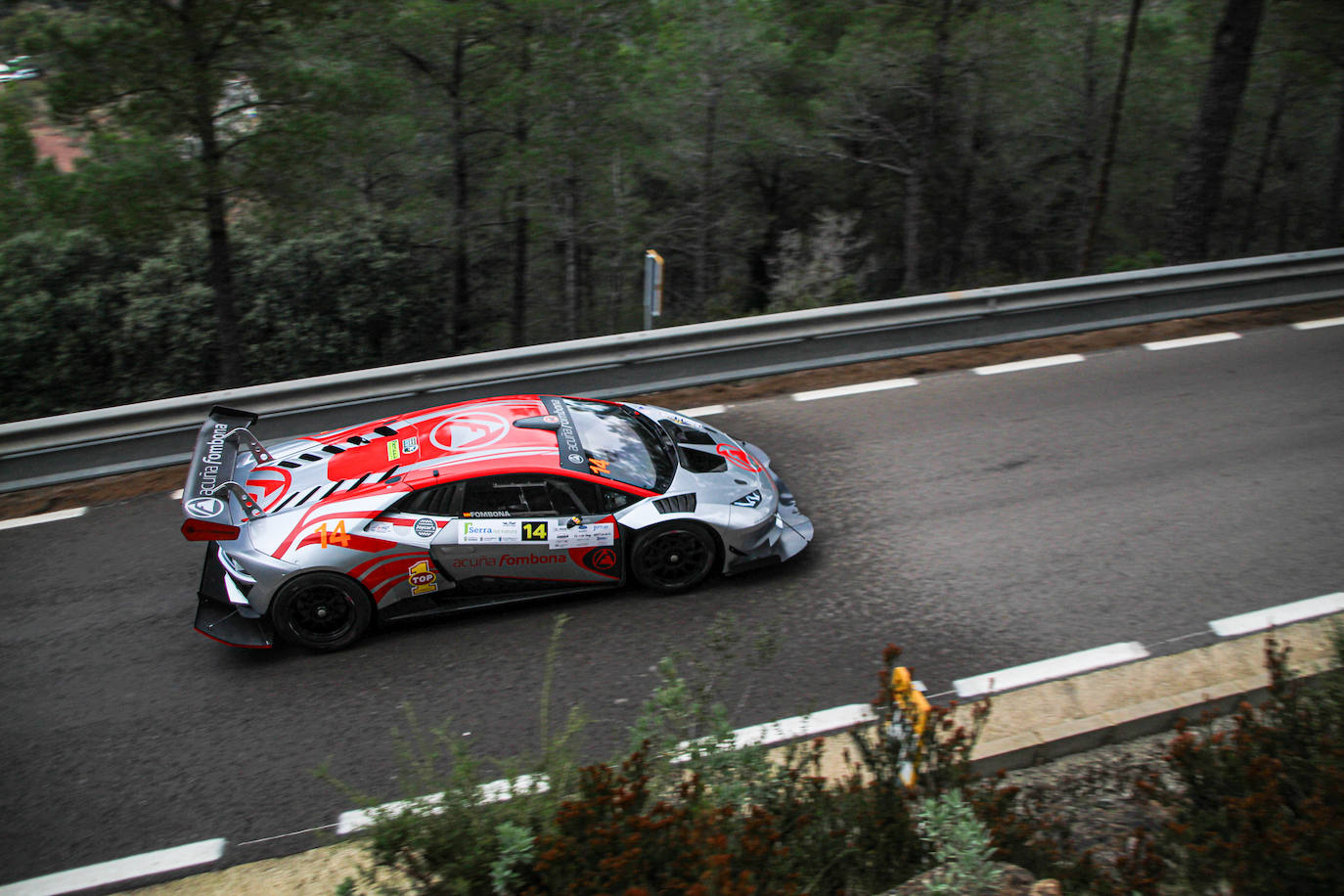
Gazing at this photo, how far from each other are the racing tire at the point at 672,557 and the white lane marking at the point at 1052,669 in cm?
187

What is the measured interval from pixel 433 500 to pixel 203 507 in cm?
147

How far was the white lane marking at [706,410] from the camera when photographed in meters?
9.91

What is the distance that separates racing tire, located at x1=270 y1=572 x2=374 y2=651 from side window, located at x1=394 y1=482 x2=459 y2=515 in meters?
0.63

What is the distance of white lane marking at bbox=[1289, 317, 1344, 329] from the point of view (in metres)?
11.3

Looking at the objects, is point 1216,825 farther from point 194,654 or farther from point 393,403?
point 393,403

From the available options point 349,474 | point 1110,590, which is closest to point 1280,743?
point 1110,590

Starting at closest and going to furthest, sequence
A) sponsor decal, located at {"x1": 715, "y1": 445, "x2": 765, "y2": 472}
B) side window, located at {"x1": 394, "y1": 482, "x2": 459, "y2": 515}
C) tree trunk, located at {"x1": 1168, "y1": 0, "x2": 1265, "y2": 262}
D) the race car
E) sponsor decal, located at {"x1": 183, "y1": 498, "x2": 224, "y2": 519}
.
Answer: sponsor decal, located at {"x1": 183, "y1": 498, "x2": 224, "y2": 519}
the race car
side window, located at {"x1": 394, "y1": 482, "x2": 459, "y2": 515}
sponsor decal, located at {"x1": 715, "y1": 445, "x2": 765, "y2": 472}
tree trunk, located at {"x1": 1168, "y1": 0, "x2": 1265, "y2": 262}

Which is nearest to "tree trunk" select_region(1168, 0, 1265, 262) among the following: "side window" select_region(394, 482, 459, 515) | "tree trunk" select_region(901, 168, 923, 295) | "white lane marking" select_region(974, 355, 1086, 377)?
"white lane marking" select_region(974, 355, 1086, 377)

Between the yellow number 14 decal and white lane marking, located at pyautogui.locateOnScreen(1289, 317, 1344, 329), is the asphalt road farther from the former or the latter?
white lane marking, located at pyautogui.locateOnScreen(1289, 317, 1344, 329)

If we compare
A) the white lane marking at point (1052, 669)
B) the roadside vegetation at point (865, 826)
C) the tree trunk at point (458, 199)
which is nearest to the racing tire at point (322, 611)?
the roadside vegetation at point (865, 826)

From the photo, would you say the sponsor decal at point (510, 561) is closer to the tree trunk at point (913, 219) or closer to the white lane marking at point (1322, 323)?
the white lane marking at point (1322, 323)

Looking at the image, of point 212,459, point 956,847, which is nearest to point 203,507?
point 212,459

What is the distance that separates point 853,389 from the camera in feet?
33.8

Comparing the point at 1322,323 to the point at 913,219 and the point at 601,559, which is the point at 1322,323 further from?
the point at 913,219
